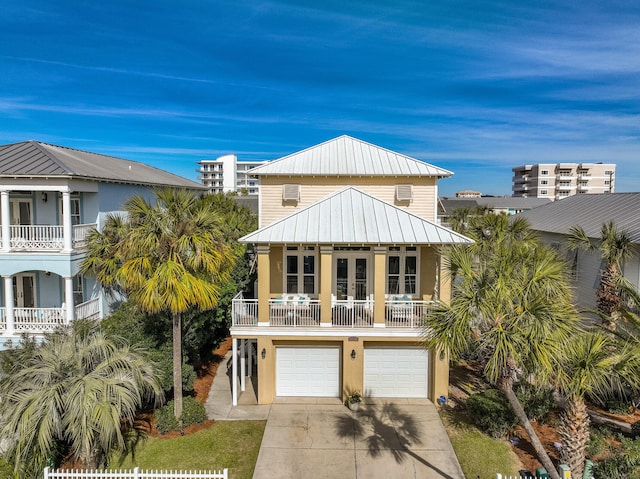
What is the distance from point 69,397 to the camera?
958 centimetres

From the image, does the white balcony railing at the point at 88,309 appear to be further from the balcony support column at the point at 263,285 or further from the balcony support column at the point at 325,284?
the balcony support column at the point at 325,284

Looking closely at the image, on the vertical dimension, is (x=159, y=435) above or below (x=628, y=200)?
below

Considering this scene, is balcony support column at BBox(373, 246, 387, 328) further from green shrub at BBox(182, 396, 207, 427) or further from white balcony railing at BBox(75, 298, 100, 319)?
white balcony railing at BBox(75, 298, 100, 319)

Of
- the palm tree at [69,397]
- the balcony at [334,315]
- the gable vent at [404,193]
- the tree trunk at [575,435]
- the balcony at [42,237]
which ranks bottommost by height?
the tree trunk at [575,435]

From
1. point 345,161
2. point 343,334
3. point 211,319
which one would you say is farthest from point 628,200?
point 211,319

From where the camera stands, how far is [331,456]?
1195cm

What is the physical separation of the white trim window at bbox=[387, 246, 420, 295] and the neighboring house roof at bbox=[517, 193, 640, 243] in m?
8.81

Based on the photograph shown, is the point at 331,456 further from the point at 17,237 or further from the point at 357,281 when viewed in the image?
the point at 17,237

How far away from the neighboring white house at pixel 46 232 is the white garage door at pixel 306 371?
9.09 metres

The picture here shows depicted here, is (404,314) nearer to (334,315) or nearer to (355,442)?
(334,315)

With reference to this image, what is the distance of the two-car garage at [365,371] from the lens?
15.5 metres

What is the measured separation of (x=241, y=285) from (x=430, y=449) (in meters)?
10.3

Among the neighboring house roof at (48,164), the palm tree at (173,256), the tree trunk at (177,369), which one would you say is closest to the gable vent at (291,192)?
the palm tree at (173,256)

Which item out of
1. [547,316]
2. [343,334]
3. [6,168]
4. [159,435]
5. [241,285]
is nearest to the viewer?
[547,316]
